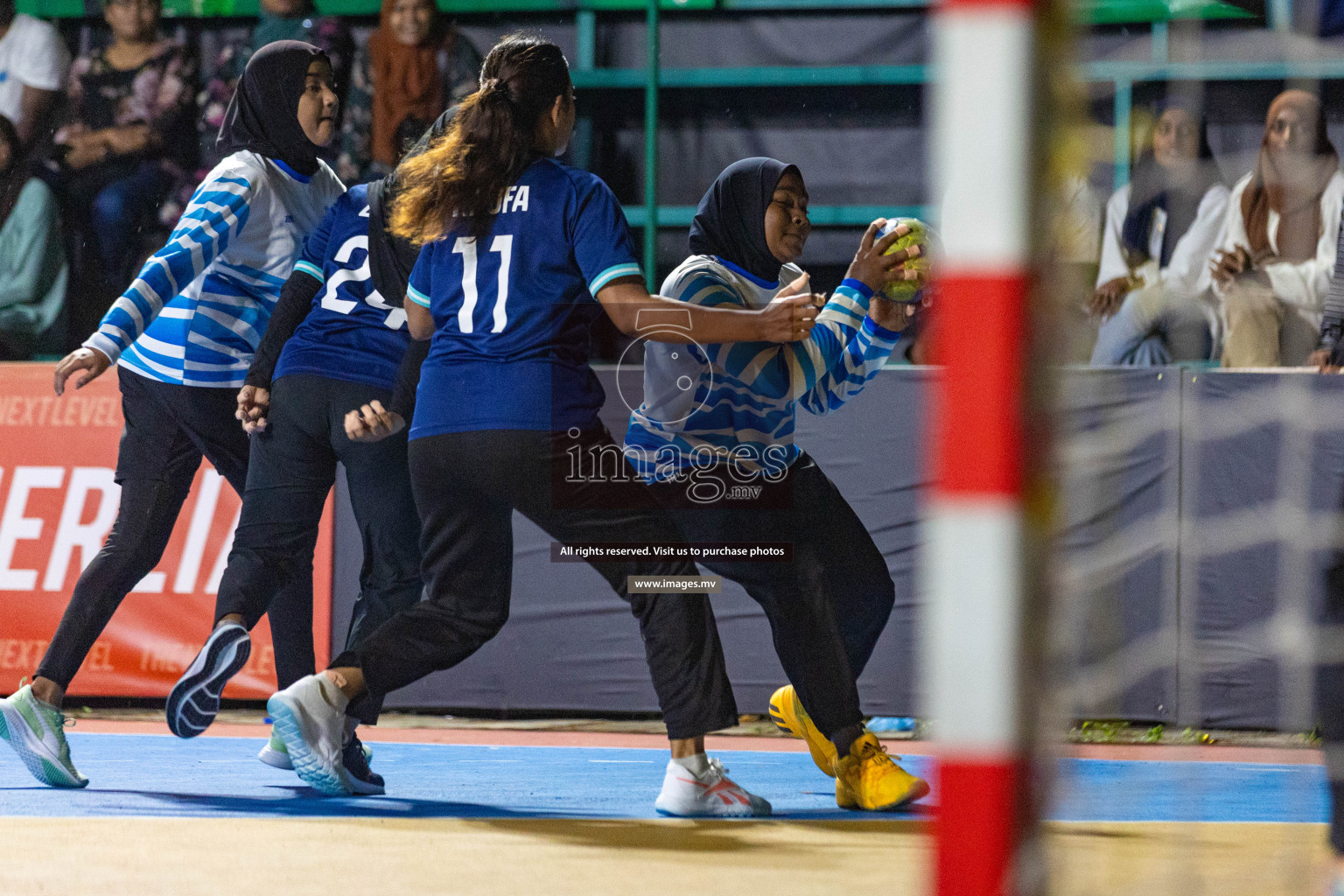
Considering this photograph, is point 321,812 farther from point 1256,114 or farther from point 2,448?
point 1256,114

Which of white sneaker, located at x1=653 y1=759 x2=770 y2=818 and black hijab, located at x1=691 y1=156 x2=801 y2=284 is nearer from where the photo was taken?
white sneaker, located at x1=653 y1=759 x2=770 y2=818

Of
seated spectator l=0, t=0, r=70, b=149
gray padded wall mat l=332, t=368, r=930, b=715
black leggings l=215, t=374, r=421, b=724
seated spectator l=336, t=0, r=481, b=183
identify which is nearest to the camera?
black leggings l=215, t=374, r=421, b=724

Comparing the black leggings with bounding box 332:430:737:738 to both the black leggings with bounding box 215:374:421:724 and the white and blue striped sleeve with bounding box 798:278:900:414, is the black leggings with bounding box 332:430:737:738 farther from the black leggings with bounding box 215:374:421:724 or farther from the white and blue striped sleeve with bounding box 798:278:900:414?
the white and blue striped sleeve with bounding box 798:278:900:414

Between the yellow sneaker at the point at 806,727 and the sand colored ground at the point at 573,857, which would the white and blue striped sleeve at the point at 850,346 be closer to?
the yellow sneaker at the point at 806,727

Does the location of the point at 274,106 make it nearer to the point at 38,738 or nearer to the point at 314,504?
the point at 314,504

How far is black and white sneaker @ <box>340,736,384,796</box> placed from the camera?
11.2 ft

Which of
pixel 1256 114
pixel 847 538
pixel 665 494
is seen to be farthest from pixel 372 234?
pixel 1256 114

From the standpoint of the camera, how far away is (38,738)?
347 centimetres

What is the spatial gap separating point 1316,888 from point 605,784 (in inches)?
70.1

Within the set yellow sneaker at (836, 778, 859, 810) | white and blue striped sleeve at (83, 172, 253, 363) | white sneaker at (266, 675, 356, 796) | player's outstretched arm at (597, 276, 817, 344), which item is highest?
white and blue striped sleeve at (83, 172, 253, 363)

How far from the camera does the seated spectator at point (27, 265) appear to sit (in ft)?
20.5

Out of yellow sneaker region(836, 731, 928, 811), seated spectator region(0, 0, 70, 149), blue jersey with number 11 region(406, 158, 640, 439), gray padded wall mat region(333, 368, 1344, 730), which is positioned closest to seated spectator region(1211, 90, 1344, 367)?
gray padded wall mat region(333, 368, 1344, 730)

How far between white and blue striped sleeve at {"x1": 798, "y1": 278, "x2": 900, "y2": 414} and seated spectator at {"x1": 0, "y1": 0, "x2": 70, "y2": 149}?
444 centimetres

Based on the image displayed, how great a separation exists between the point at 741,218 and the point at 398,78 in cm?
320
